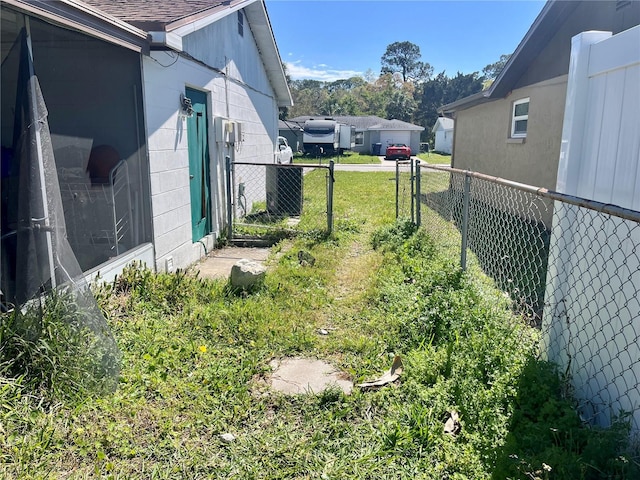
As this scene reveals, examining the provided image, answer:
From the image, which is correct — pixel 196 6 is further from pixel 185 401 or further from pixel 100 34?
pixel 185 401

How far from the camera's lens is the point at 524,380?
2.71 meters

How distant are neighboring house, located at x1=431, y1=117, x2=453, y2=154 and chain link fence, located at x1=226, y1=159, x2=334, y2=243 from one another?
37.7 m

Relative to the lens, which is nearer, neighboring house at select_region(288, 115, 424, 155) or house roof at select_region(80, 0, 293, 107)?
house roof at select_region(80, 0, 293, 107)

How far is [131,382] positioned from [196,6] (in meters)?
5.44

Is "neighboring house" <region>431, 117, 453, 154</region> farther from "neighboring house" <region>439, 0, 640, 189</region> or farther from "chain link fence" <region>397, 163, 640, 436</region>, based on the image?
"chain link fence" <region>397, 163, 640, 436</region>

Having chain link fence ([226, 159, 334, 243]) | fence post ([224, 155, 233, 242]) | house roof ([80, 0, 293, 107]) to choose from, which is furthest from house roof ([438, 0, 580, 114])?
fence post ([224, 155, 233, 242])

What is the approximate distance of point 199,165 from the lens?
6914 mm

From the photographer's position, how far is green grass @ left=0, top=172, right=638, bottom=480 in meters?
2.40

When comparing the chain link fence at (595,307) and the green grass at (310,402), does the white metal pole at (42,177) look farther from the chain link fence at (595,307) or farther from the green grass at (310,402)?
the chain link fence at (595,307)

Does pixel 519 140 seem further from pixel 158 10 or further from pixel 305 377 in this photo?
pixel 305 377

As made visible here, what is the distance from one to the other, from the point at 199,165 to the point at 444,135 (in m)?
43.5

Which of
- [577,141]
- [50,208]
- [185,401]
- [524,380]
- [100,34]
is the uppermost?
[100,34]

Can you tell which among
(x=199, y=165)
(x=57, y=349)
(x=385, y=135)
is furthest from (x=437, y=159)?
(x=57, y=349)

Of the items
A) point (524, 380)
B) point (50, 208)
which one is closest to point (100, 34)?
point (50, 208)
